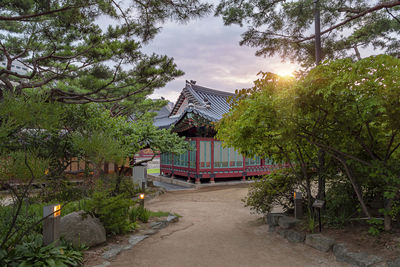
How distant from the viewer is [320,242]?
4660 mm

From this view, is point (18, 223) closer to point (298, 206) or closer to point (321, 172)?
point (298, 206)

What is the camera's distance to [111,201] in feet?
17.1

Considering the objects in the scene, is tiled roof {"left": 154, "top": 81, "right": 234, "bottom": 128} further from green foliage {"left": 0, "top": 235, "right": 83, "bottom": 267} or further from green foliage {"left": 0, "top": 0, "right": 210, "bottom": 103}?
green foliage {"left": 0, "top": 235, "right": 83, "bottom": 267}

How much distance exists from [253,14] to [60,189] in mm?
7989

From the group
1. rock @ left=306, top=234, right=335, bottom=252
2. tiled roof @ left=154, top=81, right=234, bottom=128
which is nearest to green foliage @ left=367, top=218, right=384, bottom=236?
rock @ left=306, top=234, right=335, bottom=252

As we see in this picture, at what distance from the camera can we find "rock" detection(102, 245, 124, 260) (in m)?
4.54

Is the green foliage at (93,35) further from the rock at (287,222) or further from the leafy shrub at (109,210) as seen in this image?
the rock at (287,222)

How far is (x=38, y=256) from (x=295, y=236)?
4497 mm

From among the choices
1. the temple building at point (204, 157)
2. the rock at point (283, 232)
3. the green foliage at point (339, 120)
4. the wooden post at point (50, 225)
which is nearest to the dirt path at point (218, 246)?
the rock at point (283, 232)

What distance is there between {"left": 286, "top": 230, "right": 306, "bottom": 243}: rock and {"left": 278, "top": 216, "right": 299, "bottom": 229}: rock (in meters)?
0.20

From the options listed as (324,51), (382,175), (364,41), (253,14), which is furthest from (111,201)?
(364,41)

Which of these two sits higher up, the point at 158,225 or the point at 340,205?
the point at 340,205

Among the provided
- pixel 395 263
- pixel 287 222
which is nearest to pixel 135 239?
pixel 287 222

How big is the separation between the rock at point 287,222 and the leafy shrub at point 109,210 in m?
3.35
